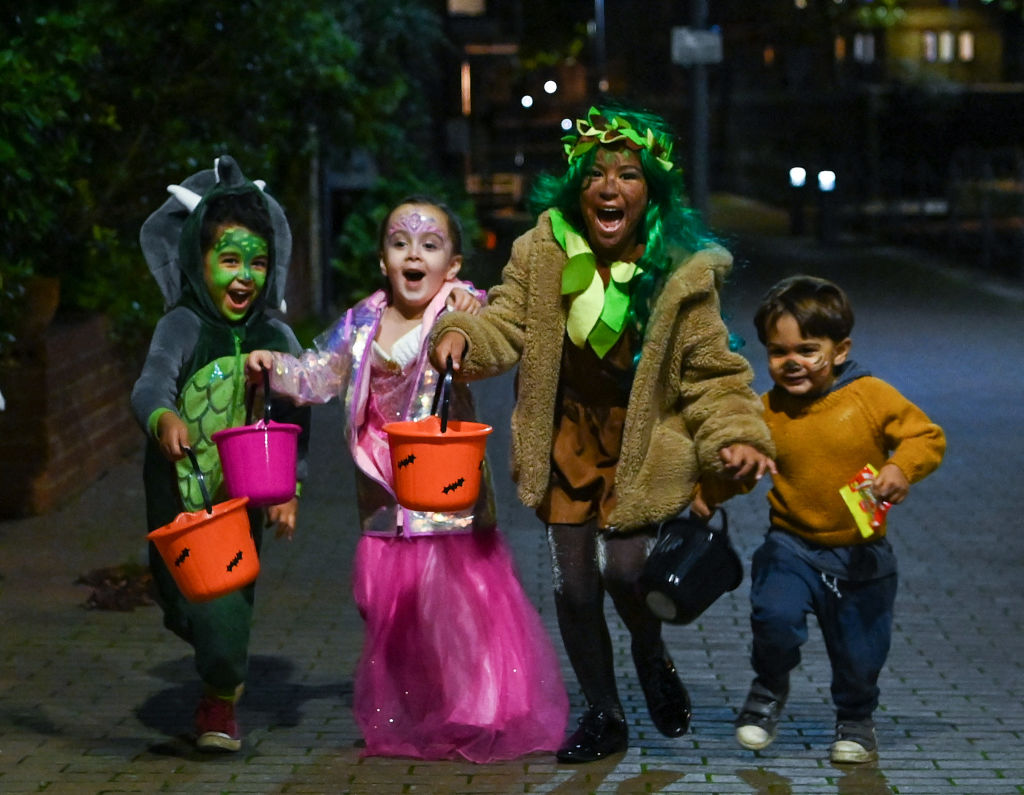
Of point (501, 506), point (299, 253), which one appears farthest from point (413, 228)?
point (299, 253)

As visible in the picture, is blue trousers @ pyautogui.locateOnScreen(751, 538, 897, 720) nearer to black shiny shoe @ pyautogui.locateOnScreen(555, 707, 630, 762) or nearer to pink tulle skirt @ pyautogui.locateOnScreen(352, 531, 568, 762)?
black shiny shoe @ pyautogui.locateOnScreen(555, 707, 630, 762)

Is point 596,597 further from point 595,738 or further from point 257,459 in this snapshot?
point 257,459

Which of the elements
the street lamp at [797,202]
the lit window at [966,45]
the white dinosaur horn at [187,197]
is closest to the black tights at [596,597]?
the white dinosaur horn at [187,197]

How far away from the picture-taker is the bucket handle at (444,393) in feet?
15.3

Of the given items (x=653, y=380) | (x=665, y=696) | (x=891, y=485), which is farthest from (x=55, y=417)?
(x=891, y=485)

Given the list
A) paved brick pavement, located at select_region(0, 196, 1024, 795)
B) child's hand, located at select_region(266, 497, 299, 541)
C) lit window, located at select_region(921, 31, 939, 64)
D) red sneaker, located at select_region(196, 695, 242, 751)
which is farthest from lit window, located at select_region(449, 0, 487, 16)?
lit window, located at select_region(921, 31, 939, 64)

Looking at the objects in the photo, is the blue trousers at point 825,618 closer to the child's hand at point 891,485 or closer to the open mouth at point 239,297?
the child's hand at point 891,485

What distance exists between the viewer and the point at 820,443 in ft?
16.6

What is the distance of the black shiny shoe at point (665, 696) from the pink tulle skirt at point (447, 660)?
13.4 inches

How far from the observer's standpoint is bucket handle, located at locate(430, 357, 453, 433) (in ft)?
15.3

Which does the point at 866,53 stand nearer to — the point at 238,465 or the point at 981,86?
the point at 981,86

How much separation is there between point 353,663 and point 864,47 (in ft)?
210

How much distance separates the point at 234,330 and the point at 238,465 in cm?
68

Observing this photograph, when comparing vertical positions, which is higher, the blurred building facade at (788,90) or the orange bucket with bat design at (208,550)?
the blurred building facade at (788,90)
